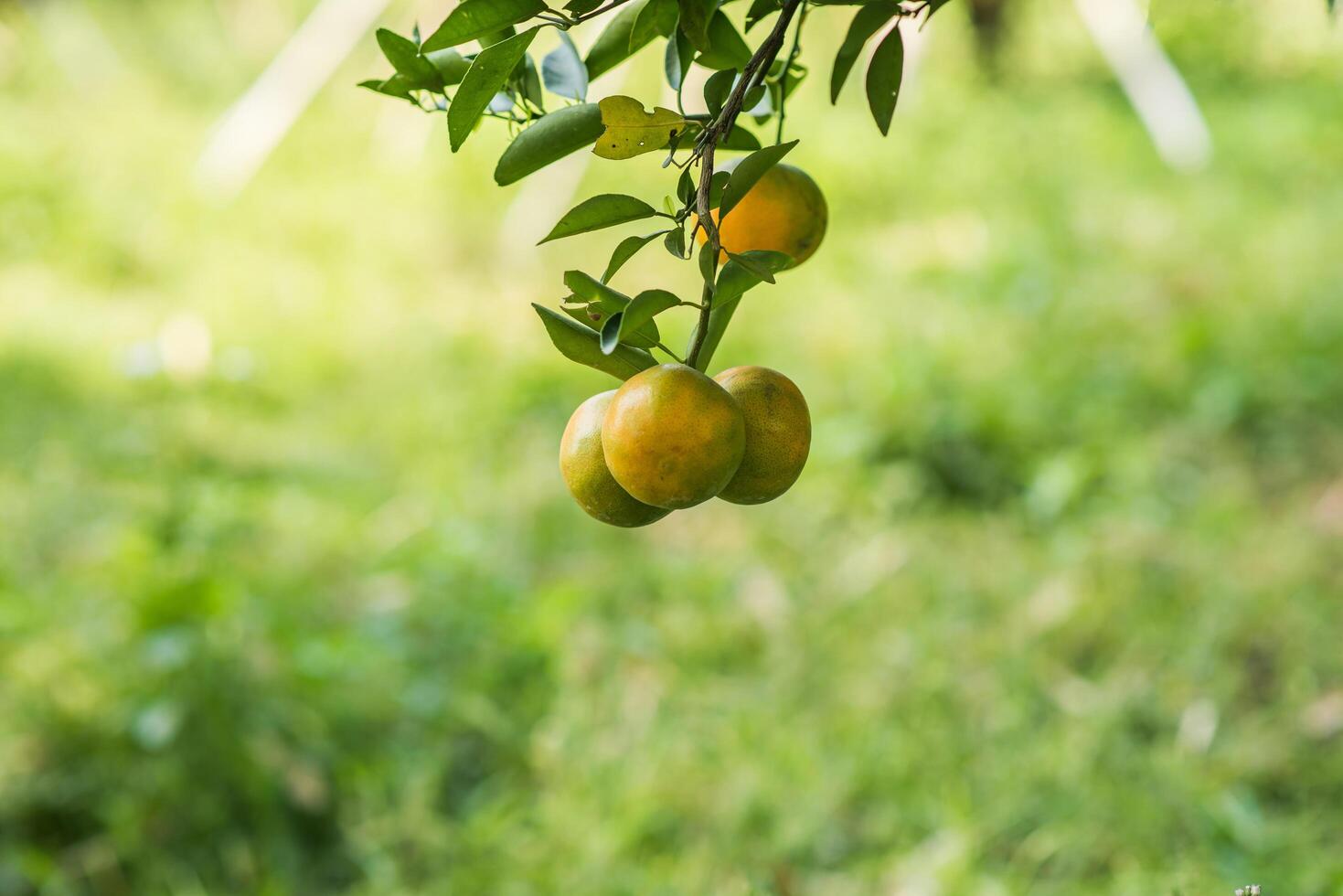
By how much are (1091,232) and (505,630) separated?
2085 millimetres

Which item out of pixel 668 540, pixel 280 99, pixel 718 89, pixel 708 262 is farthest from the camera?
pixel 280 99

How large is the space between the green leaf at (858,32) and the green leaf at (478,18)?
0.55ft

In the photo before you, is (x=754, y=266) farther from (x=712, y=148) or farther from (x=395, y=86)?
(x=395, y=86)

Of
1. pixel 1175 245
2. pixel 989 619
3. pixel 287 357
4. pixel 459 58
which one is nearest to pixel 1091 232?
pixel 1175 245

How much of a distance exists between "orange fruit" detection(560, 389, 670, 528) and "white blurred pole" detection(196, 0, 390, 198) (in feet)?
10.8

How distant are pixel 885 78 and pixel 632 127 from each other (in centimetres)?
18

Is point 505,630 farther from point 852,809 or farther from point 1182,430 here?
point 1182,430

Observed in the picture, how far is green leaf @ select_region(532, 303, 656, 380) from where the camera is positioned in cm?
55

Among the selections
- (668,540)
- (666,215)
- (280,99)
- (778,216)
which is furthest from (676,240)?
(280,99)

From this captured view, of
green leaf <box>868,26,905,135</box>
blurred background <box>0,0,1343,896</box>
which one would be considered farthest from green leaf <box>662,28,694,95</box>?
blurred background <box>0,0,1343,896</box>

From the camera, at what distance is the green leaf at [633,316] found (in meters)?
0.51

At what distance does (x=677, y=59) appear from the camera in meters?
0.63

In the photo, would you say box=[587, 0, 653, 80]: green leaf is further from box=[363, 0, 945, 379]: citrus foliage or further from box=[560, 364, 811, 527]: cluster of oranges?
box=[560, 364, 811, 527]: cluster of oranges

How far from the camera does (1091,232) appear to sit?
3184 mm
